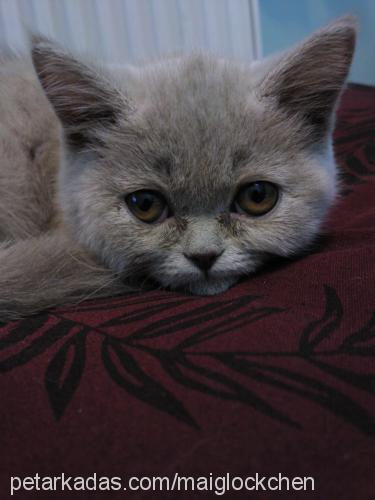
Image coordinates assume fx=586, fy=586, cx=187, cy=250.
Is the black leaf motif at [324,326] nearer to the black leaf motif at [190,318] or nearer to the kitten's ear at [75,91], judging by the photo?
the black leaf motif at [190,318]

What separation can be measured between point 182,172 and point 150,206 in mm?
90

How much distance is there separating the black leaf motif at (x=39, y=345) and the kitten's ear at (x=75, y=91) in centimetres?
39

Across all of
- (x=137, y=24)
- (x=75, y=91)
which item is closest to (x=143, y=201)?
(x=75, y=91)

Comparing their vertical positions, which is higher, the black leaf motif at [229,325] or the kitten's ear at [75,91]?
the kitten's ear at [75,91]

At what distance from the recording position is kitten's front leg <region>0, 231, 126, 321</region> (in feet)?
3.05

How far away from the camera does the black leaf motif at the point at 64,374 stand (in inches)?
26.3

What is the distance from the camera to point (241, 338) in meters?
0.75

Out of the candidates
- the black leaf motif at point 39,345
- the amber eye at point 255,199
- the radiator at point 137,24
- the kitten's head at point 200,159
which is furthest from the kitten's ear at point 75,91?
the radiator at point 137,24

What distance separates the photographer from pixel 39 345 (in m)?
0.81

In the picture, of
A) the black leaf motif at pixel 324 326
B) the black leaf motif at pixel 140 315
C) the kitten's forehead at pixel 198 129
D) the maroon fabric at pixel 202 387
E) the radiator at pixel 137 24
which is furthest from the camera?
the radiator at pixel 137 24

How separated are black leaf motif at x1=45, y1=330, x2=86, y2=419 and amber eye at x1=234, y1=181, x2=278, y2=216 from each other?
36 cm

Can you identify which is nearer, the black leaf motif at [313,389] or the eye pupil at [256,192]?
the black leaf motif at [313,389]

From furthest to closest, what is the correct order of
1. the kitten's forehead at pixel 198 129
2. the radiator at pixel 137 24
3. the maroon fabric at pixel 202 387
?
the radiator at pixel 137 24 → the kitten's forehead at pixel 198 129 → the maroon fabric at pixel 202 387

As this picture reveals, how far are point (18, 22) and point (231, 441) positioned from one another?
2.24m
